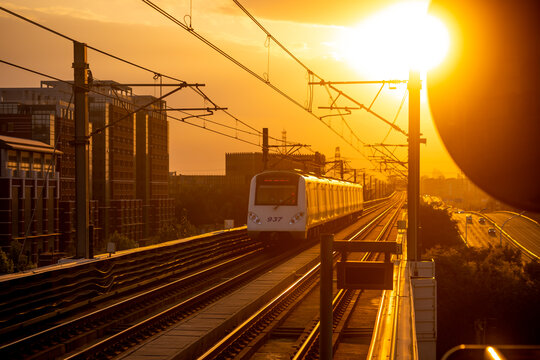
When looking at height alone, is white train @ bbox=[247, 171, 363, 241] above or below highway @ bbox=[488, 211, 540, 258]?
above

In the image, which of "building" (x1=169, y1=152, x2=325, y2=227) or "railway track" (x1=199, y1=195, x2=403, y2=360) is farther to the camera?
"building" (x1=169, y1=152, x2=325, y2=227)

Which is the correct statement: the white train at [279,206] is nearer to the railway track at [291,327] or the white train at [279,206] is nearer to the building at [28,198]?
the railway track at [291,327]

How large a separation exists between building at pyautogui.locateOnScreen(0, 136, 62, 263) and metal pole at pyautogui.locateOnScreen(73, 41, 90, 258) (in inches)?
2596

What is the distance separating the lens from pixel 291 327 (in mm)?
12992

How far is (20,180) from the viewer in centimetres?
8262

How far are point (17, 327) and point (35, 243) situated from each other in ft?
262

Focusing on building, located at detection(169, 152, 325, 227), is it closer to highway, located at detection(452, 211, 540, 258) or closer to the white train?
highway, located at detection(452, 211, 540, 258)

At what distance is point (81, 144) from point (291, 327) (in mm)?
5760

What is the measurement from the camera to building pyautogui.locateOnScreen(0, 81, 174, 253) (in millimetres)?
103062

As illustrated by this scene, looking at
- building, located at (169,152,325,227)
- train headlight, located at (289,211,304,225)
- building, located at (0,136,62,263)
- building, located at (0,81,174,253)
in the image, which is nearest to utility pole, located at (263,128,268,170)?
train headlight, located at (289,211,304,225)

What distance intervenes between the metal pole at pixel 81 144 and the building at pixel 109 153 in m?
78.9

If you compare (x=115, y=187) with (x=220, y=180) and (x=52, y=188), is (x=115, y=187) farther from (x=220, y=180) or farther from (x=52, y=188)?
(x=220, y=180)

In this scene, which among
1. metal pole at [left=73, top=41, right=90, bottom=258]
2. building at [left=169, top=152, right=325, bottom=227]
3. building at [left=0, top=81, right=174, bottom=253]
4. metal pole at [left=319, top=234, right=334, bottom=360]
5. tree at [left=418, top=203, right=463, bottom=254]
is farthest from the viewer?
building at [left=169, top=152, right=325, bottom=227]

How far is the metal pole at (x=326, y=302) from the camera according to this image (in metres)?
5.93
